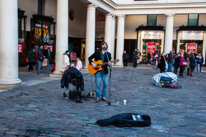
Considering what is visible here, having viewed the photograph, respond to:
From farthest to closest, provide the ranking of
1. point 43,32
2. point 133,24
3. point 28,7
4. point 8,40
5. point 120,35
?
1. point 133,24
2. point 120,35
3. point 43,32
4. point 28,7
5. point 8,40

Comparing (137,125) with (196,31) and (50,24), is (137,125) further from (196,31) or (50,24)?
(196,31)

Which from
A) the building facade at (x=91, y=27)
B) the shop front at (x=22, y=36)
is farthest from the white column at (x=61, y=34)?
the shop front at (x=22, y=36)

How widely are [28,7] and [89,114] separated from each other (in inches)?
599

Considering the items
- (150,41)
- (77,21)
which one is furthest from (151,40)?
(77,21)

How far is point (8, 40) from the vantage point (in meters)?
9.26

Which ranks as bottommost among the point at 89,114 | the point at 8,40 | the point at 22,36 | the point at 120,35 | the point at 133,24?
the point at 89,114

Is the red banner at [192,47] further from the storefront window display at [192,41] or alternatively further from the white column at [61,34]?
the white column at [61,34]

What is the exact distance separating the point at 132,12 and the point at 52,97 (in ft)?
59.6

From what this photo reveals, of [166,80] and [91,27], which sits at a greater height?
[91,27]

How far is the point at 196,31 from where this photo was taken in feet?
89.1

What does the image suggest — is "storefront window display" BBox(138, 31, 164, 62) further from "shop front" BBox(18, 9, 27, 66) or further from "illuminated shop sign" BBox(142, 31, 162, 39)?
"shop front" BBox(18, 9, 27, 66)

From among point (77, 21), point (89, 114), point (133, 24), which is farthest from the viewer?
point (133, 24)

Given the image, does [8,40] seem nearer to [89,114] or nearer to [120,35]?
[89,114]

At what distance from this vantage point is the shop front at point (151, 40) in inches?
1107
